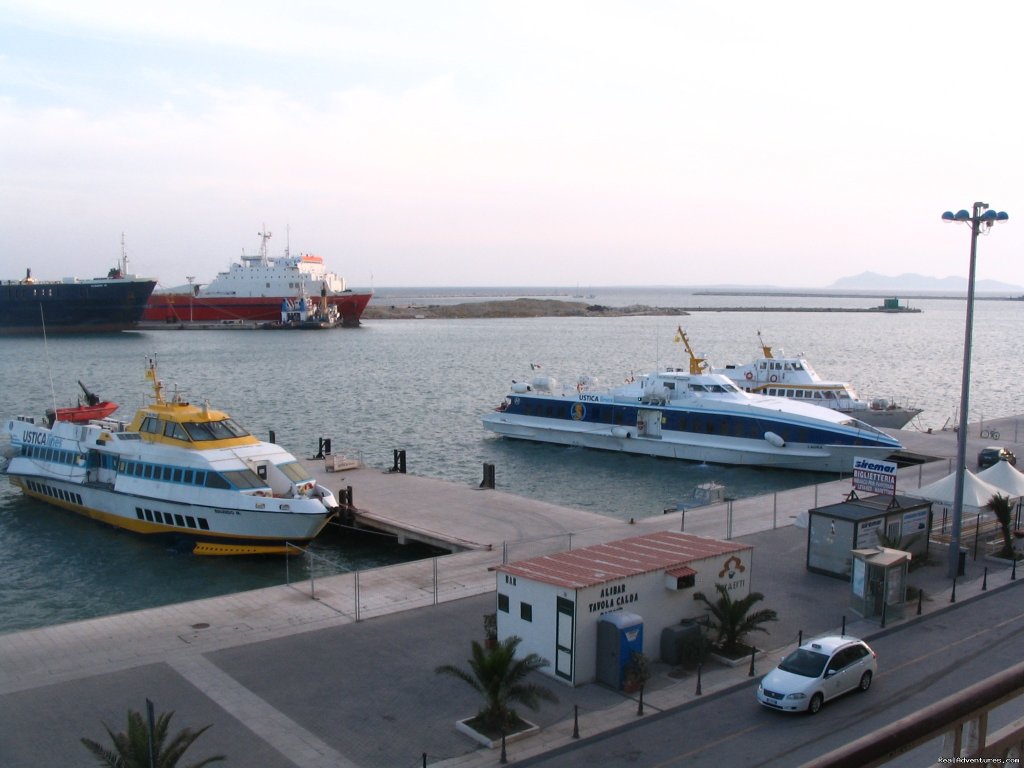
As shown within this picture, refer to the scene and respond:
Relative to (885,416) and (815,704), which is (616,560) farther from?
(885,416)

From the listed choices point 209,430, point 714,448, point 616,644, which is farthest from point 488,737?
point 714,448

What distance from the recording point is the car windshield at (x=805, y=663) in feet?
48.3

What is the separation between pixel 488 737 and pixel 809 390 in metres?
45.1

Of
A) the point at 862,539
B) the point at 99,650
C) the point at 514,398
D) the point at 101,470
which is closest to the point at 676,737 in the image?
the point at 862,539

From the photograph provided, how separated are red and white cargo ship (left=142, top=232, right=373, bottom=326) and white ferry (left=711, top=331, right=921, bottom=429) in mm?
109790

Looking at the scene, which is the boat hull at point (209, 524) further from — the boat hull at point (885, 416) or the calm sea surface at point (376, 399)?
the boat hull at point (885, 416)

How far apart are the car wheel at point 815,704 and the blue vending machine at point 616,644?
2982mm

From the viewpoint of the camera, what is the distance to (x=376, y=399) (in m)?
69.7

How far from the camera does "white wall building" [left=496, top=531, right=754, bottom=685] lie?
15.9 metres

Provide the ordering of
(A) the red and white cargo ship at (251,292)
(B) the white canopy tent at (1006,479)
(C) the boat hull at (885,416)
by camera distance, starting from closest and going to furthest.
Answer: (B) the white canopy tent at (1006,479) → (C) the boat hull at (885,416) → (A) the red and white cargo ship at (251,292)

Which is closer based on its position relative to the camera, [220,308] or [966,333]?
[966,333]

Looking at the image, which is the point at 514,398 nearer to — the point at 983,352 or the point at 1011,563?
the point at 1011,563

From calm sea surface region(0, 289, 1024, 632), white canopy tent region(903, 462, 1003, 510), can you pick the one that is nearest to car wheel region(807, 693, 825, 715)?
white canopy tent region(903, 462, 1003, 510)

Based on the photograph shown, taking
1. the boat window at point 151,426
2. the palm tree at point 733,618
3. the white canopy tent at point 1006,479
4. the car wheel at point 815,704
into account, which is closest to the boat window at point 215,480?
the boat window at point 151,426
